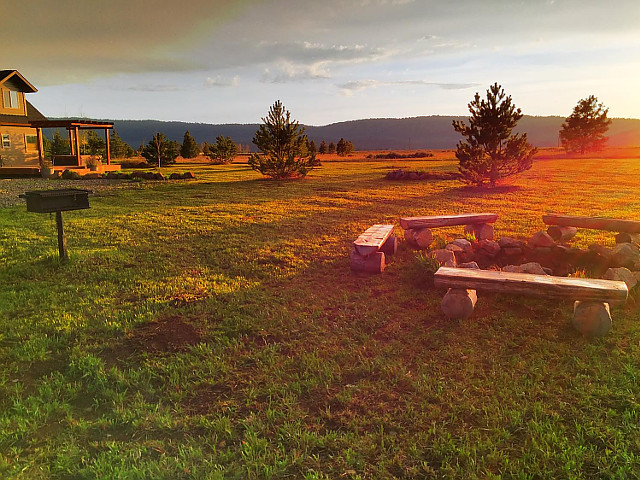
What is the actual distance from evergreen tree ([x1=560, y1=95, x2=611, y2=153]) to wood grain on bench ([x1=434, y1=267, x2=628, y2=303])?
5983 cm

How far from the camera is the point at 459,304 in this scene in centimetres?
450

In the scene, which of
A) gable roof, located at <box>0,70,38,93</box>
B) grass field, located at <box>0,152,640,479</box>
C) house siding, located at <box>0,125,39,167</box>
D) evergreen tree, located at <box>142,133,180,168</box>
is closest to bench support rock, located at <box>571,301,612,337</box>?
grass field, located at <box>0,152,640,479</box>

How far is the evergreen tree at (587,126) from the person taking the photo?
52.5 m

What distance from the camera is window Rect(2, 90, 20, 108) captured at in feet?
86.4

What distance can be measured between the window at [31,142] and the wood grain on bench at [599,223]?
107ft

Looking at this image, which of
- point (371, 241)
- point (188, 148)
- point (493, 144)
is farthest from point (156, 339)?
point (188, 148)

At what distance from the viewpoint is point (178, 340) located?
13.9 feet

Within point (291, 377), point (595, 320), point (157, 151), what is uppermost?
point (157, 151)

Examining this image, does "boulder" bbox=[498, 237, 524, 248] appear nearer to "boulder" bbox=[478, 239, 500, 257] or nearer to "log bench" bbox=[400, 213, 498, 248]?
"boulder" bbox=[478, 239, 500, 257]

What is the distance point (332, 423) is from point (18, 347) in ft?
11.1

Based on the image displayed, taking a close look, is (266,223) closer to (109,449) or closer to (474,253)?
(474,253)

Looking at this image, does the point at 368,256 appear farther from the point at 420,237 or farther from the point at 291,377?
the point at 291,377

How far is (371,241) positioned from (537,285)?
8.43ft

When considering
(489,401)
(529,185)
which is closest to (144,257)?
(489,401)
